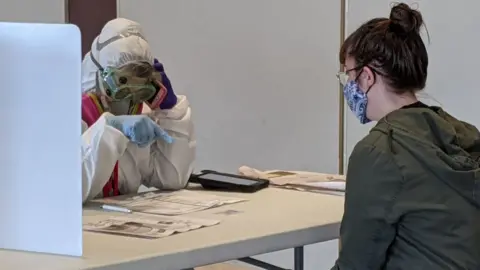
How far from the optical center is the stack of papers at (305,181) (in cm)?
203

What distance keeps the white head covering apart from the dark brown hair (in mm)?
625

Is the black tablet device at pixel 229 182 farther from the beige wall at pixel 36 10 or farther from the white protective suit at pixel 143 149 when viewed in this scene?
the beige wall at pixel 36 10

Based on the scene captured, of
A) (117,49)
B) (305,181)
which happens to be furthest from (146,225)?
(305,181)

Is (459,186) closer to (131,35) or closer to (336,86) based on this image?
(131,35)

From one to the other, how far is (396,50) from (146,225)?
0.62 m

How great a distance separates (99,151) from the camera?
69.4 inches

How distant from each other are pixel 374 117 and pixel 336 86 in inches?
63.5

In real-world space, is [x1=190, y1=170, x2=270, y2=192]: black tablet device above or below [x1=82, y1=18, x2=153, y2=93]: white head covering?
below

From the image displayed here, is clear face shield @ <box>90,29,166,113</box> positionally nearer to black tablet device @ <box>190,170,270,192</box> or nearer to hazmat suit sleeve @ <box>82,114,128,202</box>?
hazmat suit sleeve @ <box>82,114,128,202</box>

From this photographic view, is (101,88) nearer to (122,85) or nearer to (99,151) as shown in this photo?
(122,85)

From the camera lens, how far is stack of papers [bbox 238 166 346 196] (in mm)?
2027

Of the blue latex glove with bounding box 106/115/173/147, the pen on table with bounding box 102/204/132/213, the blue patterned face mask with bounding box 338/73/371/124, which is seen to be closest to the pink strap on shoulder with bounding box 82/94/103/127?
the blue latex glove with bounding box 106/115/173/147

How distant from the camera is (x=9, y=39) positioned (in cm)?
135

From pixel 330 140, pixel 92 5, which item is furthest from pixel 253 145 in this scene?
pixel 92 5
